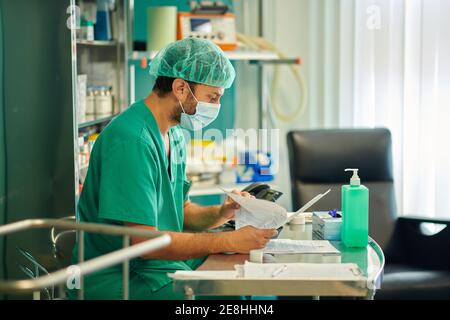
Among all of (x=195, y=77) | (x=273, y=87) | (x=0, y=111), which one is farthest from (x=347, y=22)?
(x=0, y=111)

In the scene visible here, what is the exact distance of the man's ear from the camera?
238 cm

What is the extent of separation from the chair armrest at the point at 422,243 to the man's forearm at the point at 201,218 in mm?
979

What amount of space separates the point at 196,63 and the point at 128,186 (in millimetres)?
451

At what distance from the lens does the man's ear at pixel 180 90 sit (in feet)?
7.79

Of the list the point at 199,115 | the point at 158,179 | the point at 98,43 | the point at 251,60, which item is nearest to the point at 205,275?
the point at 158,179

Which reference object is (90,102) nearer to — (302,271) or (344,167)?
(344,167)

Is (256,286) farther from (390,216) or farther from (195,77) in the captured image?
(390,216)

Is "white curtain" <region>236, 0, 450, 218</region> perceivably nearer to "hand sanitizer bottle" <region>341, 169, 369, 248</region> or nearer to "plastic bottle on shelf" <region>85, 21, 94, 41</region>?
"plastic bottle on shelf" <region>85, 21, 94, 41</region>

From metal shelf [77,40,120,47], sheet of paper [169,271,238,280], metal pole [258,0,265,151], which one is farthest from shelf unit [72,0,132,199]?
sheet of paper [169,271,238,280]

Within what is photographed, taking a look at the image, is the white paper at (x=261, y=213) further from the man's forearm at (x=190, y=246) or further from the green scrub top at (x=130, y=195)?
the green scrub top at (x=130, y=195)

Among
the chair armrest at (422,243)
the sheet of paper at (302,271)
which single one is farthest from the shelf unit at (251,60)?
the sheet of paper at (302,271)

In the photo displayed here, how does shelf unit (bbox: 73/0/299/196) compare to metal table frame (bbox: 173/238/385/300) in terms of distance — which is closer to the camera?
metal table frame (bbox: 173/238/385/300)

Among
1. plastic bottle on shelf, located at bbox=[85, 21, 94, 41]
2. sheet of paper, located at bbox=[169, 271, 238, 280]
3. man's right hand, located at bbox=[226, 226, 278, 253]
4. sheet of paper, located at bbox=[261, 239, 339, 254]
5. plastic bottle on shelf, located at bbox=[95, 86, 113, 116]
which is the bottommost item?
sheet of paper, located at bbox=[261, 239, 339, 254]
